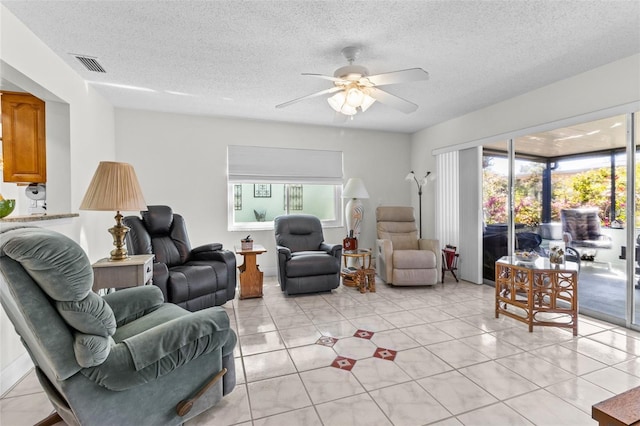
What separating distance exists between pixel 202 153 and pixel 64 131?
5.80 ft

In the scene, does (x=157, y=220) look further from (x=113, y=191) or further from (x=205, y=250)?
(x=113, y=191)

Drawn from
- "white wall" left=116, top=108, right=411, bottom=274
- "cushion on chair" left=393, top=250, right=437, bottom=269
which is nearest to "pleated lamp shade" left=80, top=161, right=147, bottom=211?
"white wall" left=116, top=108, right=411, bottom=274

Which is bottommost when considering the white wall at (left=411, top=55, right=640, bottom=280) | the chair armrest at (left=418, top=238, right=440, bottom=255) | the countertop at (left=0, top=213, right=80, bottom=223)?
the chair armrest at (left=418, top=238, right=440, bottom=255)

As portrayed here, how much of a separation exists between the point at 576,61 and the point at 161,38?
139 inches

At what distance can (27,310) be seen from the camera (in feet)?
3.56

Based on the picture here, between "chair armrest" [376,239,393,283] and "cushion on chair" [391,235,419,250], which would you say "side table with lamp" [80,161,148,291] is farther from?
"cushion on chair" [391,235,419,250]

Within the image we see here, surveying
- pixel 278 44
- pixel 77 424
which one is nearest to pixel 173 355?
pixel 77 424

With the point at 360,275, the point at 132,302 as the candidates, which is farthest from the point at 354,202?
the point at 132,302

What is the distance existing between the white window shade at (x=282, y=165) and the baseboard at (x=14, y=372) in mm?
2954

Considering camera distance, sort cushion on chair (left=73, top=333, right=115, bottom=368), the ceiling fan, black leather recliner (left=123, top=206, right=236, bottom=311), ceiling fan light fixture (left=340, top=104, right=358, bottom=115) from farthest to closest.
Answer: black leather recliner (left=123, top=206, right=236, bottom=311)
ceiling fan light fixture (left=340, top=104, right=358, bottom=115)
the ceiling fan
cushion on chair (left=73, top=333, right=115, bottom=368)

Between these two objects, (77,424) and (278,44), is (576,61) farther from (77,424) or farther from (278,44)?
(77,424)

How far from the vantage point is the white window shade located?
15.0 ft

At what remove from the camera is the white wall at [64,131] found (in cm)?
201

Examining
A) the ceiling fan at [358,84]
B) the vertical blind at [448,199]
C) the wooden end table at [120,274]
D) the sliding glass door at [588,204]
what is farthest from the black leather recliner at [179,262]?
the sliding glass door at [588,204]
